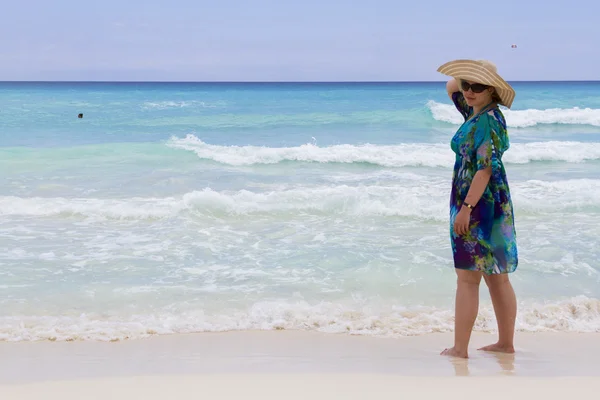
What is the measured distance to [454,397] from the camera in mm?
3055

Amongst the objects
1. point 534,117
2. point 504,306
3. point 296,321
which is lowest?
point 296,321

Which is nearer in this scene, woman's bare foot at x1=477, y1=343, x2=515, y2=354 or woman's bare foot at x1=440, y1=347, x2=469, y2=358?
woman's bare foot at x1=440, y1=347, x2=469, y2=358

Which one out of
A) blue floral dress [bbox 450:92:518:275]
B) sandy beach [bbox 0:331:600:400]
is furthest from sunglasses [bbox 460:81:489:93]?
sandy beach [bbox 0:331:600:400]

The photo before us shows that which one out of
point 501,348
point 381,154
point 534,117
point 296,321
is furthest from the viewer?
point 534,117

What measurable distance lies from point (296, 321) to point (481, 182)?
75.1 inches

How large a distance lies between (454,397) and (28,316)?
11.0 feet

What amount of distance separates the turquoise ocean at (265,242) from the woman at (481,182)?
1165 millimetres

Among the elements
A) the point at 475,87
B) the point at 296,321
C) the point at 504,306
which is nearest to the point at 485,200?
the point at 475,87

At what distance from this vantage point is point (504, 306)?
3.86 meters

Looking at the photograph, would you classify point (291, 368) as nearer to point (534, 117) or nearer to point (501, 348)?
point (501, 348)

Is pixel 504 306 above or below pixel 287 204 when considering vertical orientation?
above

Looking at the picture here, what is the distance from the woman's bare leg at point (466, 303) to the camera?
371cm

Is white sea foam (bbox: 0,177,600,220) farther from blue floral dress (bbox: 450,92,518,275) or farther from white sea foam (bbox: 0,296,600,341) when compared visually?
blue floral dress (bbox: 450,92,518,275)

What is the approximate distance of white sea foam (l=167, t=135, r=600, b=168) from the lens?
15109 millimetres
